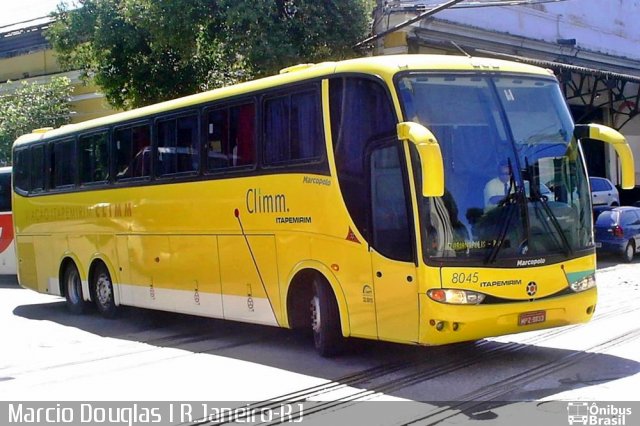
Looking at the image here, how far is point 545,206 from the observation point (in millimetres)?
9281

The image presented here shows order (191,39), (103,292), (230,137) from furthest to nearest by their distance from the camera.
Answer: (191,39) → (103,292) → (230,137)

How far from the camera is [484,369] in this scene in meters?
9.46

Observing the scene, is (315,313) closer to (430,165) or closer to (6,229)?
(430,165)

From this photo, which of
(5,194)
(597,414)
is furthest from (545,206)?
(5,194)

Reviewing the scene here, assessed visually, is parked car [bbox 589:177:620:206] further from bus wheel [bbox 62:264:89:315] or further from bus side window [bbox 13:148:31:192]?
bus side window [bbox 13:148:31:192]

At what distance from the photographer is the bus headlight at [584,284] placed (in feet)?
31.1

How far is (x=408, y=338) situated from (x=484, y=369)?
1.05 metres

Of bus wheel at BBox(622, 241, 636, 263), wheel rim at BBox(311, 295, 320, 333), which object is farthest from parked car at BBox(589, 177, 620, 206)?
wheel rim at BBox(311, 295, 320, 333)

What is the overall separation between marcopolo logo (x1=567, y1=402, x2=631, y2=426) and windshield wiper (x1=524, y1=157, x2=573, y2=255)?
214cm

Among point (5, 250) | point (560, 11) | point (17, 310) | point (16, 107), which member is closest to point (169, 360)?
point (17, 310)

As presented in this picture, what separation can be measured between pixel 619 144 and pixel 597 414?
3.43m

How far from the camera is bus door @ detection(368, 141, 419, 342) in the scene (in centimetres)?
898

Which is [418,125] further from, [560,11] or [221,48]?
[560,11]

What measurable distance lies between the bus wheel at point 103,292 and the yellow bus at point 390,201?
9.58ft
